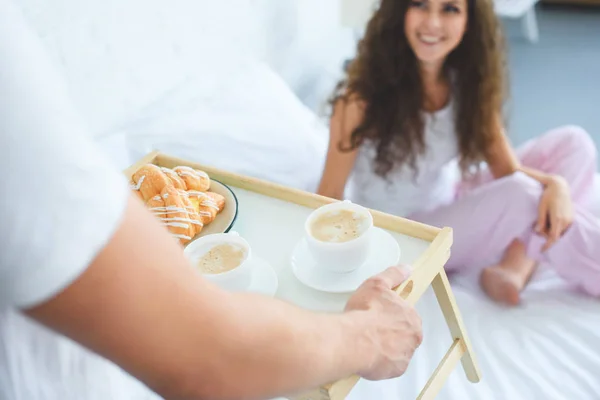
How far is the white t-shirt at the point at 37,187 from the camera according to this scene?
38 centimetres

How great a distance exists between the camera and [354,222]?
898 millimetres

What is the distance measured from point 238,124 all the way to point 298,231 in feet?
1.81

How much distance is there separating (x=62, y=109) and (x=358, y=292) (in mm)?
467

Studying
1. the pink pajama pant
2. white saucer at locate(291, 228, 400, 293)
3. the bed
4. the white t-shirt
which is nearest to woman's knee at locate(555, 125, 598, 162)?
the pink pajama pant

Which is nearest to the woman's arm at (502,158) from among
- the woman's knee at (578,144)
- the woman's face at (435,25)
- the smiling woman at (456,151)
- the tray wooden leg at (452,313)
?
the smiling woman at (456,151)

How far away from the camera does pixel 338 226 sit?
90cm

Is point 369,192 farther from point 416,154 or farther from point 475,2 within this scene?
point 475,2

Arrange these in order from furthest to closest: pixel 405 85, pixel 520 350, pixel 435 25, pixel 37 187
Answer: pixel 405 85, pixel 435 25, pixel 520 350, pixel 37 187

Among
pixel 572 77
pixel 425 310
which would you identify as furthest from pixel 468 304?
pixel 572 77

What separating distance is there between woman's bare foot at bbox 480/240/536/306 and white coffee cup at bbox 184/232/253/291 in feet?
2.30

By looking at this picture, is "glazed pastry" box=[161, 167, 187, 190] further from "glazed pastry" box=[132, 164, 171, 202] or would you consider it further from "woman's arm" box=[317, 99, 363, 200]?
"woman's arm" box=[317, 99, 363, 200]

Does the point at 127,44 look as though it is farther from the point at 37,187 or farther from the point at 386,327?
the point at 37,187

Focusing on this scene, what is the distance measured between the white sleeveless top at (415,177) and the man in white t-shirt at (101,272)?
1.02 m

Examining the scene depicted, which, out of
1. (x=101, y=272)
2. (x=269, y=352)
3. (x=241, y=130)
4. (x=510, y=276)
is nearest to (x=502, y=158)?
(x=510, y=276)
